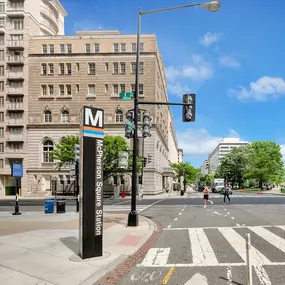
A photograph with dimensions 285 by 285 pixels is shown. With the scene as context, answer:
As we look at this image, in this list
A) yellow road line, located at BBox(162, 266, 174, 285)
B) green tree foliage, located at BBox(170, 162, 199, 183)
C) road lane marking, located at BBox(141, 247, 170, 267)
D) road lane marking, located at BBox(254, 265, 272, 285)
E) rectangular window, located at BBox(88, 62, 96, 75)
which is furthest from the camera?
green tree foliage, located at BBox(170, 162, 199, 183)

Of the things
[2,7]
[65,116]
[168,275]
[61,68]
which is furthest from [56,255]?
[2,7]

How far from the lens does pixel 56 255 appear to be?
8.55m

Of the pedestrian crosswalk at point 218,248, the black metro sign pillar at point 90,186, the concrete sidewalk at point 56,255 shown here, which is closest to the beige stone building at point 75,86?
the pedestrian crosswalk at point 218,248

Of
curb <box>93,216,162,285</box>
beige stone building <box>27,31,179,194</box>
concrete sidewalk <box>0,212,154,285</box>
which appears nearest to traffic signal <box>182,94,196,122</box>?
concrete sidewalk <box>0,212,154,285</box>

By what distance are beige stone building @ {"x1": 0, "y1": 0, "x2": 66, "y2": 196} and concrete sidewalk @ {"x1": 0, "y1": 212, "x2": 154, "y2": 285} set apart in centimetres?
4493

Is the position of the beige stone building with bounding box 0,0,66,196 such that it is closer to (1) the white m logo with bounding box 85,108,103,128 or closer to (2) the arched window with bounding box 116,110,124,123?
(2) the arched window with bounding box 116,110,124,123

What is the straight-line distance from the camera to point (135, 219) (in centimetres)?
1426

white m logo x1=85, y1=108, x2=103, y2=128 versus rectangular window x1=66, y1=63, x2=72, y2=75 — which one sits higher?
rectangular window x1=66, y1=63, x2=72, y2=75

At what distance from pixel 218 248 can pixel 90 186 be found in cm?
441

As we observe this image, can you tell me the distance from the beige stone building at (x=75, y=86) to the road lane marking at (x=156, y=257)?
43600 millimetres

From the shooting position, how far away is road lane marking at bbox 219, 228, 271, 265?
8062 mm

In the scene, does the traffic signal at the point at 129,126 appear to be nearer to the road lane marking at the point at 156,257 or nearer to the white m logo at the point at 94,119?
the white m logo at the point at 94,119

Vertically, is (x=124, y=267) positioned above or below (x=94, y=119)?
below

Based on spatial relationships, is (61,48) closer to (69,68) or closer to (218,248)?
(69,68)
